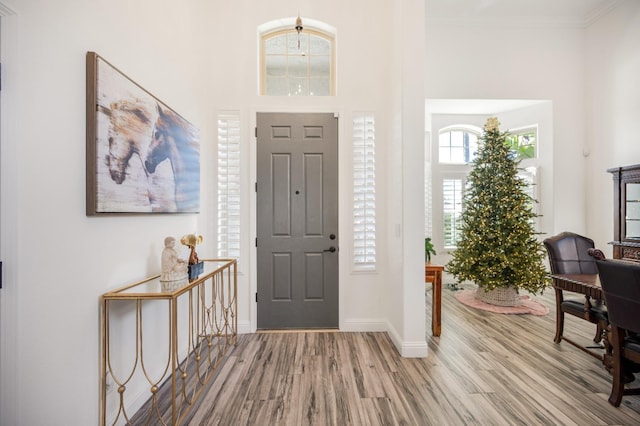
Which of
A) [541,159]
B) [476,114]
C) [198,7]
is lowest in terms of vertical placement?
[541,159]

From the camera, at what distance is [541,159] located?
4.82 metres

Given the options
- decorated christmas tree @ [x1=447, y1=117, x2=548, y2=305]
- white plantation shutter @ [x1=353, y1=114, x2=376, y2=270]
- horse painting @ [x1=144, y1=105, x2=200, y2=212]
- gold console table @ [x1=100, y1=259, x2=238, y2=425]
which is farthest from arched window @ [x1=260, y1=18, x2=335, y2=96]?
decorated christmas tree @ [x1=447, y1=117, x2=548, y2=305]

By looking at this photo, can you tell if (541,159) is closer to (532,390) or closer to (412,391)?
(532,390)

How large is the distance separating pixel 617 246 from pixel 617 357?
2.75 m

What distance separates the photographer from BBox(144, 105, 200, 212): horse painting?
206cm

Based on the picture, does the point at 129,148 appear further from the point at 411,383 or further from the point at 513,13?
the point at 513,13

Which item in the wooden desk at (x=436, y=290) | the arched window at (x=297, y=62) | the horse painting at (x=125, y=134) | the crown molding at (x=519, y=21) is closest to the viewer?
the horse painting at (x=125, y=134)

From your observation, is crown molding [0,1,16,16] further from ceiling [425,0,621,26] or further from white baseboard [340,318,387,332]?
ceiling [425,0,621,26]

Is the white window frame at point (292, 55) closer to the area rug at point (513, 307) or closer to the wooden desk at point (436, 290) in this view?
the wooden desk at point (436, 290)

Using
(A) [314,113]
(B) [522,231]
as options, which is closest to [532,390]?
(B) [522,231]

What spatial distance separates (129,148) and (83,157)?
298mm

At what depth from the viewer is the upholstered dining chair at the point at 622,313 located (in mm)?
1690

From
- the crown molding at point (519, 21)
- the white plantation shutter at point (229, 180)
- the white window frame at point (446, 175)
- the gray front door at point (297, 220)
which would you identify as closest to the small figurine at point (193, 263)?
the white plantation shutter at point (229, 180)

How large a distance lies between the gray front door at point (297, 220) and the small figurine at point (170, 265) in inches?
50.1
